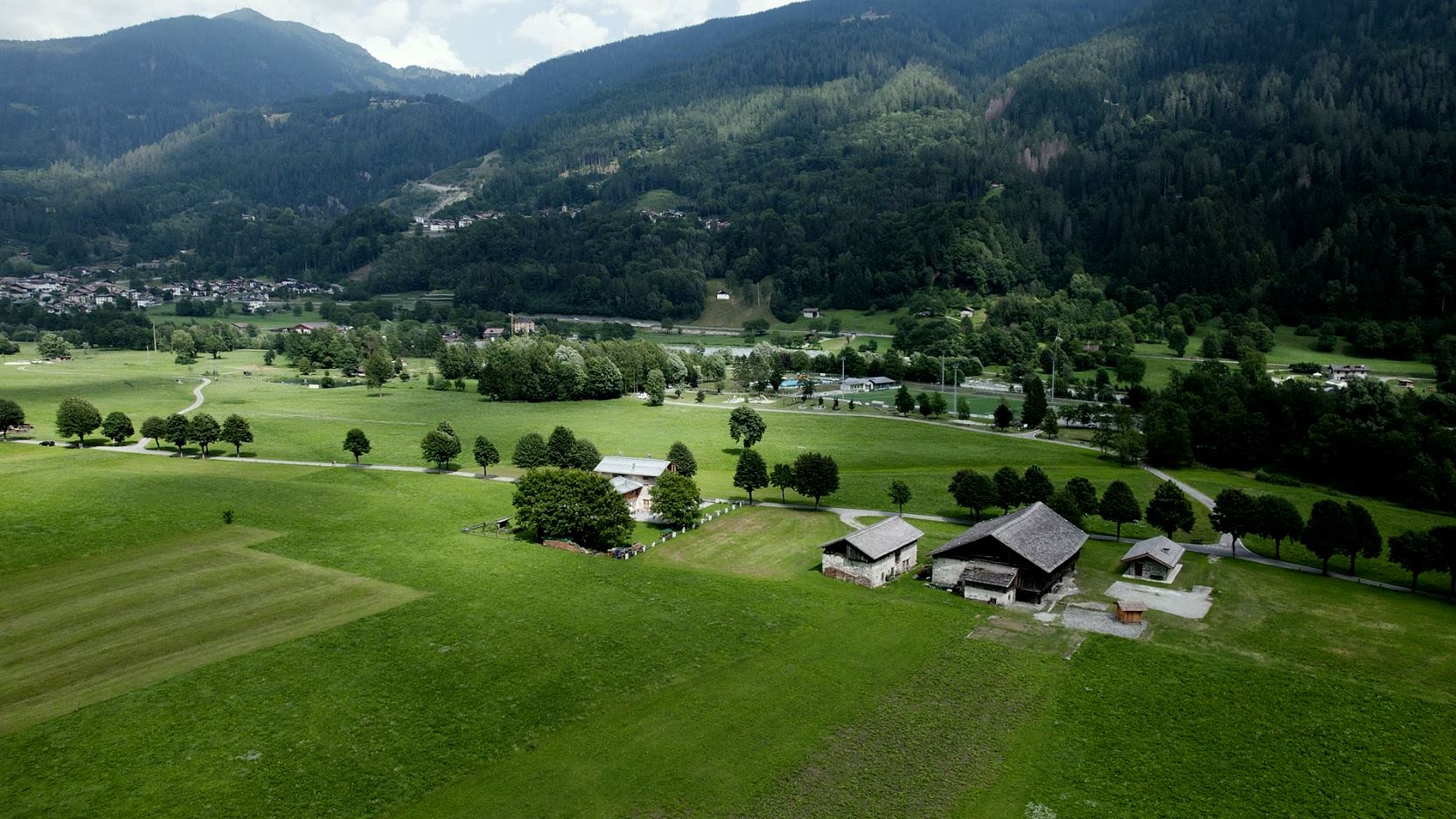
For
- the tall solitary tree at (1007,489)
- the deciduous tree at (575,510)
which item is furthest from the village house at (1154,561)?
the deciduous tree at (575,510)

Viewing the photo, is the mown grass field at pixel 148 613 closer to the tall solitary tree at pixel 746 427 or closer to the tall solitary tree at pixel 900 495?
the tall solitary tree at pixel 900 495

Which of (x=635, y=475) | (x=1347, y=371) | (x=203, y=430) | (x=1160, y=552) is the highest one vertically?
(x=203, y=430)

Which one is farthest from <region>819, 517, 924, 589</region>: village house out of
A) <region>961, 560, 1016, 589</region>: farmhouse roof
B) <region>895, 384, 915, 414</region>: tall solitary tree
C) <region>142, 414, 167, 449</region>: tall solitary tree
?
<region>142, 414, 167, 449</region>: tall solitary tree

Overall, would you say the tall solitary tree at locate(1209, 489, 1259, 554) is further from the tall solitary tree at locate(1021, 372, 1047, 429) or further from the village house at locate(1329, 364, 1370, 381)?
the village house at locate(1329, 364, 1370, 381)

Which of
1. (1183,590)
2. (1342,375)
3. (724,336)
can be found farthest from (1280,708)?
(724,336)

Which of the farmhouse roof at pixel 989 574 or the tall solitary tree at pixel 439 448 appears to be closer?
the farmhouse roof at pixel 989 574

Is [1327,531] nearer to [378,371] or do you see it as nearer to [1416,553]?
[1416,553]

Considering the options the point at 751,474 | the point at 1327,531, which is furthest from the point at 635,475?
the point at 1327,531
